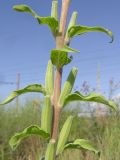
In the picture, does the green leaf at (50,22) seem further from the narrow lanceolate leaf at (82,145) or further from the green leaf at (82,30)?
the narrow lanceolate leaf at (82,145)

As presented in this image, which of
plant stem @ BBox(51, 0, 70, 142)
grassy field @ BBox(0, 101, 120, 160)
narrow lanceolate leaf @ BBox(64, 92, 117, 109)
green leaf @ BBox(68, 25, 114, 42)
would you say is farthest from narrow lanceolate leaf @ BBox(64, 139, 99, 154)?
grassy field @ BBox(0, 101, 120, 160)

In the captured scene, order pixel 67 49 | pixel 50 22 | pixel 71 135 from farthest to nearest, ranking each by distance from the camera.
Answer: pixel 71 135 → pixel 50 22 → pixel 67 49

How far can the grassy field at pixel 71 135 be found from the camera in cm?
501

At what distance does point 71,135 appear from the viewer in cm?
760

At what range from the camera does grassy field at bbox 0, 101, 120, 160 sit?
5009 mm

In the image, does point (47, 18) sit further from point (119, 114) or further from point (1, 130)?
point (1, 130)

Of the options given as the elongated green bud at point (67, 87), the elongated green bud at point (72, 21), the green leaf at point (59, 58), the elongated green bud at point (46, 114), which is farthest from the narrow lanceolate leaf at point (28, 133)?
the elongated green bud at point (72, 21)

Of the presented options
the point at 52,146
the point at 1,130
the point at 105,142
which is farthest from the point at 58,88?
the point at 1,130

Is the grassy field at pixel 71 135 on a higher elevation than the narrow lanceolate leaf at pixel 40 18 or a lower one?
lower

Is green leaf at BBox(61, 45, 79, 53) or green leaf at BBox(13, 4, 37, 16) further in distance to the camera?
green leaf at BBox(13, 4, 37, 16)

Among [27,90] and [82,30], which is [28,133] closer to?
[27,90]

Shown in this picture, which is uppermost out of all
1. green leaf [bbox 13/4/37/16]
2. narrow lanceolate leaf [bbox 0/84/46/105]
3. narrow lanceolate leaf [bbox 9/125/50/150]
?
green leaf [bbox 13/4/37/16]

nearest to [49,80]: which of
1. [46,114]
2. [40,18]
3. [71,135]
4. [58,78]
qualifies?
[58,78]

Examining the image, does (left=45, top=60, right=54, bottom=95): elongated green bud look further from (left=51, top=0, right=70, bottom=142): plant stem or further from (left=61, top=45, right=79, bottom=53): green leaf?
(left=61, top=45, right=79, bottom=53): green leaf
